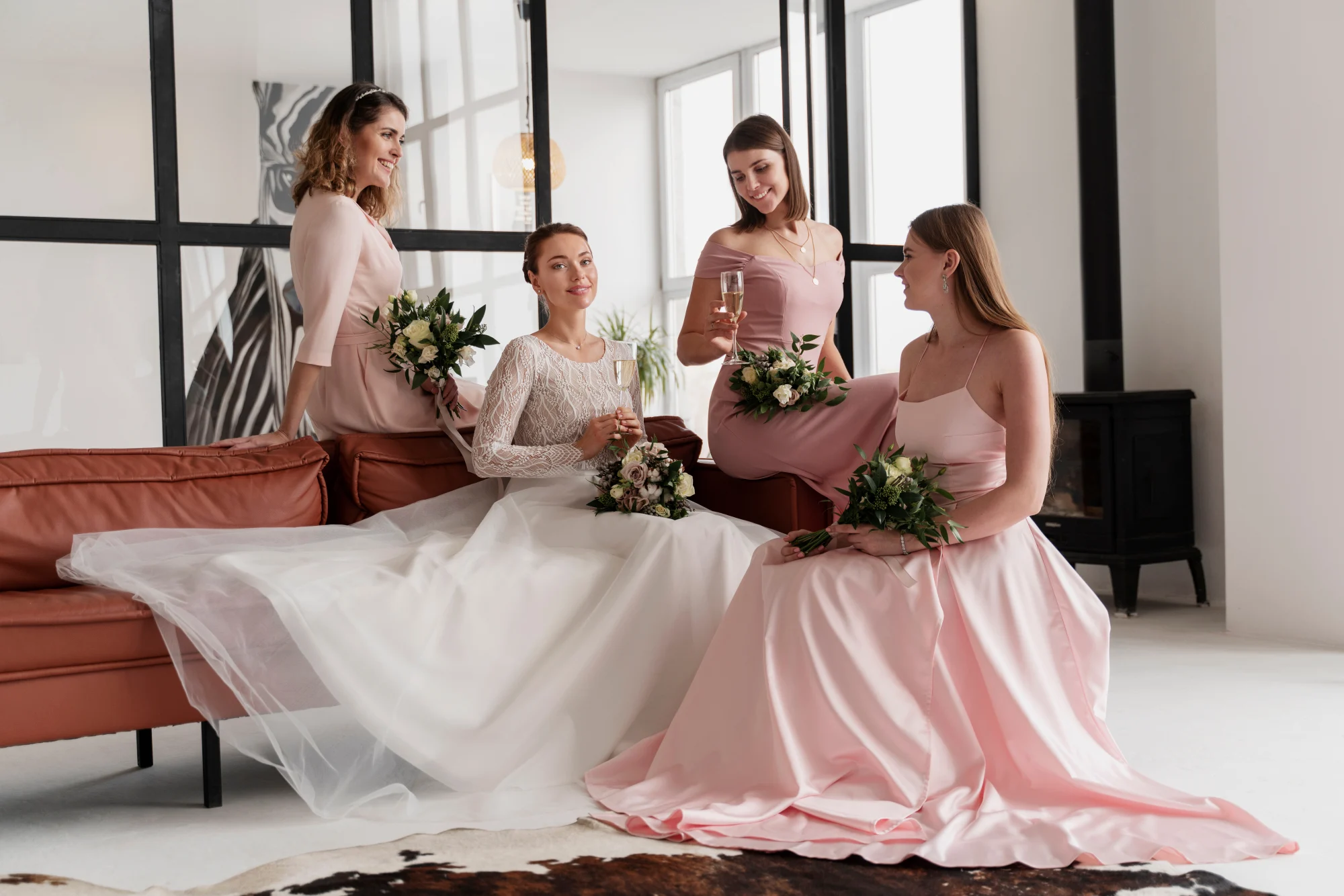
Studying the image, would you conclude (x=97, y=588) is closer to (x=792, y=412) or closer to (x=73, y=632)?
(x=73, y=632)

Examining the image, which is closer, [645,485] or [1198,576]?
[645,485]

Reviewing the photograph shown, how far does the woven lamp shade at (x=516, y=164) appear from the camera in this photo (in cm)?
640

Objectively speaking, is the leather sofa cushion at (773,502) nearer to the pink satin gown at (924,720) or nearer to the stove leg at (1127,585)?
the pink satin gown at (924,720)

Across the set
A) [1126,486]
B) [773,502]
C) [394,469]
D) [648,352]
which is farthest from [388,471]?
[648,352]

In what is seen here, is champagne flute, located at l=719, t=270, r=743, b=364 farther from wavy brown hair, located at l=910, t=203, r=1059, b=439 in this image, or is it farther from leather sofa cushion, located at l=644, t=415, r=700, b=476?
leather sofa cushion, located at l=644, t=415, r=700, b=476

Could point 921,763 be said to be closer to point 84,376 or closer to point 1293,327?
point 1293,327

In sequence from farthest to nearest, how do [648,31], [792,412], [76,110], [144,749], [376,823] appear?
1. [648,31]
2. [76,110]
3. [792,412]
4. [144,749]
5. [376,823]

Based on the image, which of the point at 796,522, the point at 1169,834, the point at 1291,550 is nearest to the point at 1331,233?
the point at 1291,550

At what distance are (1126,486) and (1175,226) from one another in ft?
4.73

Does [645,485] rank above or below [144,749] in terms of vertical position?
above

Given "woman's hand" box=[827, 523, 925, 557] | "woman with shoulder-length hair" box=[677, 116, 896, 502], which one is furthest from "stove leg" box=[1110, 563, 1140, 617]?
"woman's hand" box=[827, 523, 925, 557]

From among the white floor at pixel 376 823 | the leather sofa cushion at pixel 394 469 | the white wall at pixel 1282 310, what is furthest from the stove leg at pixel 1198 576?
the leather sofa cushion at pixel 394 469

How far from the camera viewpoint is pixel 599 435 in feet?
11.9

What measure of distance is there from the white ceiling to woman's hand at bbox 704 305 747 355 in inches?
144
